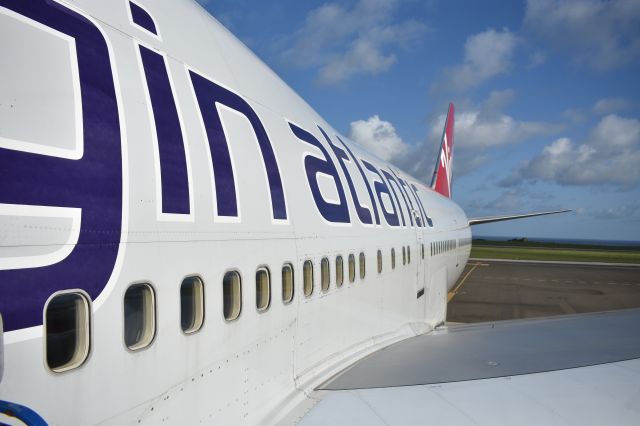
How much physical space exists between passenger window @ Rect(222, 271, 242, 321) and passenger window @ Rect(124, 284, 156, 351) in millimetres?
822

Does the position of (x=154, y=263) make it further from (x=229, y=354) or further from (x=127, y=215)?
(x=229, y=354)

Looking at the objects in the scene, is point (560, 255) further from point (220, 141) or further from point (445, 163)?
point (220, 141)

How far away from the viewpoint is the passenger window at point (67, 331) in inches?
93.0

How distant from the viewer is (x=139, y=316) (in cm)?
295

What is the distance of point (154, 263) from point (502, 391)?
12.9 feet

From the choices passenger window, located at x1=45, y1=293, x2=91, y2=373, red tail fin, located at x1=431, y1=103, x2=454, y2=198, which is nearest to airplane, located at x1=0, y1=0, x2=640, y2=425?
passenger window, located at x1=45, y1=293, x2=91, y2=373

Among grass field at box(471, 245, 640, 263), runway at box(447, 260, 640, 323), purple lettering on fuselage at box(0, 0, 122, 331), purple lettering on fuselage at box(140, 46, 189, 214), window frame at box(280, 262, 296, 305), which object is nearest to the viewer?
purple lettering on fuselage at box(0, 0, 122, 331)

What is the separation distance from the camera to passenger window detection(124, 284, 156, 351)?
2.85 m

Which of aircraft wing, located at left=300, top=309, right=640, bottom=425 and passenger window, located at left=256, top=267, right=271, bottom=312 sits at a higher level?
passenger window, located at left=256, top=267, right=271, bottom=312

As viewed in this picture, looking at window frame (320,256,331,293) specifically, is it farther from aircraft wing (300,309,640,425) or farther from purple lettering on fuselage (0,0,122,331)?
purple lettering on fuselage (0,0,122,331)

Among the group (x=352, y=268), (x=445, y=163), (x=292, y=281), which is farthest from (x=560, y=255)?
(x=292, y=281)

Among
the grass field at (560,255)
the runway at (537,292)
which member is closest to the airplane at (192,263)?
the runway at (537,292)

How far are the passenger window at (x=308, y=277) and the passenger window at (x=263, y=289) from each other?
0.83 metres

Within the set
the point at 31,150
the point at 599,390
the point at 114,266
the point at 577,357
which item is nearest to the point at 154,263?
the point at 114,266
